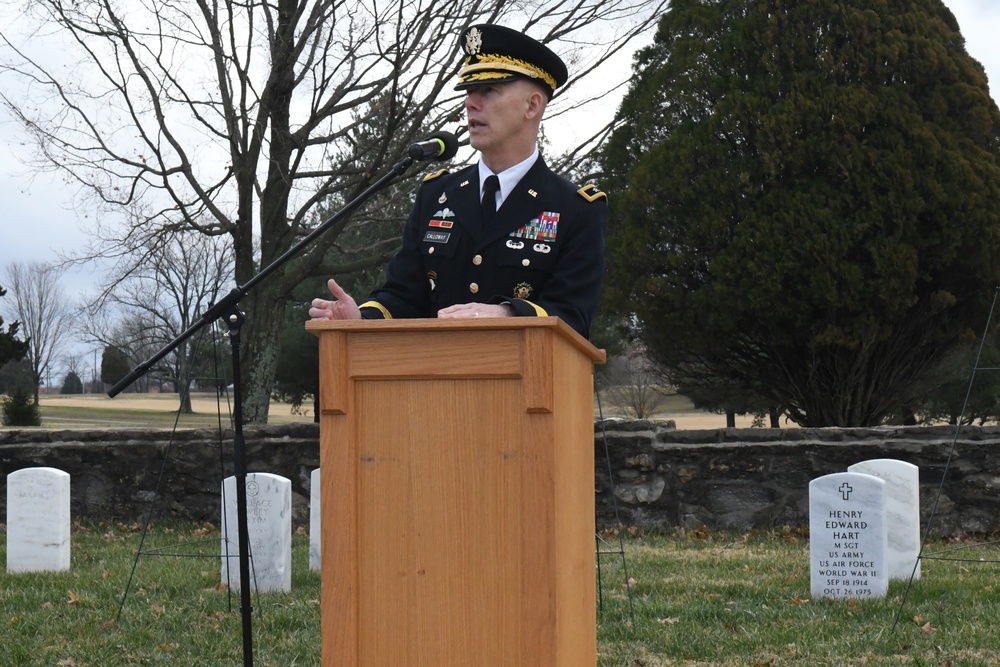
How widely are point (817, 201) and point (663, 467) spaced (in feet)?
14.4

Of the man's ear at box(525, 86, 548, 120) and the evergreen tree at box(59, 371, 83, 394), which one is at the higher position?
the man's ear at box(525, 86, 548, 120)

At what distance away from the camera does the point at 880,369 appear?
13312 mm

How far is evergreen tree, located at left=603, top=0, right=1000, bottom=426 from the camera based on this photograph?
12.4m

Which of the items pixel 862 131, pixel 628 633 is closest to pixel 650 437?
A: pixel 628 633

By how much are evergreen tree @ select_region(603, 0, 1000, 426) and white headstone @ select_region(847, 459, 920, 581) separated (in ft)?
16.8

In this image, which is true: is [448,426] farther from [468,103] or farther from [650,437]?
[650,437]

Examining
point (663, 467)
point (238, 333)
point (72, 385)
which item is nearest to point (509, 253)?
point (238, 333)

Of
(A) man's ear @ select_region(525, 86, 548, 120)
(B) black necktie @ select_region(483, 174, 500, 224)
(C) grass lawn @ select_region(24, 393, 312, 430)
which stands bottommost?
(C) grass lawn @ select_region(24, 393, 312, 430)

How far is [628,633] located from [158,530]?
19.3ft

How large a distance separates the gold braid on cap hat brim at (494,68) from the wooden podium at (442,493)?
877 mm

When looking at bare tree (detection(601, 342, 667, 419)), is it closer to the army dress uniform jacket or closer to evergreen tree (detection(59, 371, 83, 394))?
the army dress uniform jacket

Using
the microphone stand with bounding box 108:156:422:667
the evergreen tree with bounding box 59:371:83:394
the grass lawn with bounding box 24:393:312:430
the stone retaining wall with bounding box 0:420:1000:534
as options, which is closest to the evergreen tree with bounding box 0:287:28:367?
the grass lawn with bounding box 24:393:312:430

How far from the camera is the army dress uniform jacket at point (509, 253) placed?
9.22 feet

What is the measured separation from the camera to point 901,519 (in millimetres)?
7332
